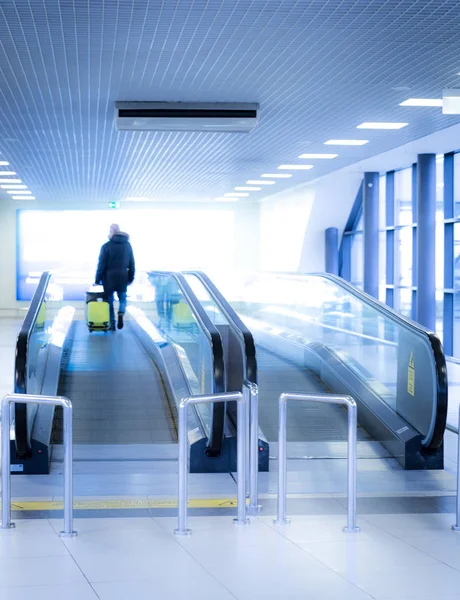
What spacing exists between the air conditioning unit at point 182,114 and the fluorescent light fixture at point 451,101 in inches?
93.3

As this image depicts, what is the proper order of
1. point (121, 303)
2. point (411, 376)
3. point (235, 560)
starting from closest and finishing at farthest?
point (235, 560) < point (411, 376) < point (121, 303)

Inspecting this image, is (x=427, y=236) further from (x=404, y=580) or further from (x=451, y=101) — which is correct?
(x=404, y=580)

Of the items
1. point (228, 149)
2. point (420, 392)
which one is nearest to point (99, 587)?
point (420, 392)

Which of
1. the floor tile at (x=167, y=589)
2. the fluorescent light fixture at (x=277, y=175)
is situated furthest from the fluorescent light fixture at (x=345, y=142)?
the floor tile at (x=167, y=589)

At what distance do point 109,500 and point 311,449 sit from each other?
9.18 ft

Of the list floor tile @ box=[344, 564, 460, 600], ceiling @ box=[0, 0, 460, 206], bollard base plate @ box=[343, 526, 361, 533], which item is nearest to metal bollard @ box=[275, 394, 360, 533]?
bollard base plate @ box=[343, 526, 361, 533]

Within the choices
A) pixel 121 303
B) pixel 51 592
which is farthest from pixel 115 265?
pixel 51 592

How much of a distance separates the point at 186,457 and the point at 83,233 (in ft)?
87.2

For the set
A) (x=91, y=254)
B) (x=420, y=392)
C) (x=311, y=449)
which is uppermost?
(x=91, y=254)

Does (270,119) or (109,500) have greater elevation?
(270,119)

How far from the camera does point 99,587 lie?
4523 millimetres

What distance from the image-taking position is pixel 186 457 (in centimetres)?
576

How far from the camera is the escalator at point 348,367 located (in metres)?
8.06

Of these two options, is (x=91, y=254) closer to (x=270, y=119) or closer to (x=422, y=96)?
(x=270, y=119)
